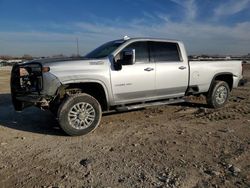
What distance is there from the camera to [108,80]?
6.86 m

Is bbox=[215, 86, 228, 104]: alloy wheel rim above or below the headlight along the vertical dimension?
below

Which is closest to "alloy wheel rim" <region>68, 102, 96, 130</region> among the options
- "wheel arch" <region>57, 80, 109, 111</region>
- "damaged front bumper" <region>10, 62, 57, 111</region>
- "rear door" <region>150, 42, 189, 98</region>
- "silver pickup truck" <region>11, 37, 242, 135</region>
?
"silver pickup truck" <region>11, 37, 242, 135</region>

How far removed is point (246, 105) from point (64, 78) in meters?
5.88

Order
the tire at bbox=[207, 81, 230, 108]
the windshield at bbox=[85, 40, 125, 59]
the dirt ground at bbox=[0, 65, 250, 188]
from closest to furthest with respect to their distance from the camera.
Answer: the dirt ground at bbox=[0, 65, 250, 188] → the windshield at bbox=[85, 40, 125, 59] → the tire at bbox=[207, 81, 230, 108]

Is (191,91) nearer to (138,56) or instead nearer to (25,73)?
(138,56)

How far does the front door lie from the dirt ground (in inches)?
24.5

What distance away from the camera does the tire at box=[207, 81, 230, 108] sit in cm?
912

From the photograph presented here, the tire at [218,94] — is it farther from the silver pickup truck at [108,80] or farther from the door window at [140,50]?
the door window at [140,50]

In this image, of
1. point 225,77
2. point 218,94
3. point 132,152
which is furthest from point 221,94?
point 132,152

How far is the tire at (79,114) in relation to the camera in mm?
6328

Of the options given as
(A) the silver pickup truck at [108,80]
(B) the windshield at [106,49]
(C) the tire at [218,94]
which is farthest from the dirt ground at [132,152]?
(B) the windshield at [106,49]

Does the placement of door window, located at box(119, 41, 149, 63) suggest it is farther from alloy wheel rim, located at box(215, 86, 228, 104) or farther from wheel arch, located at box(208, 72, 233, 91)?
alloy wheel rim, located at box(215, 86, 228, 104)

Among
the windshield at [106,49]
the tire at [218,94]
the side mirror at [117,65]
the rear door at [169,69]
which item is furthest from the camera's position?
the tire at [218,94]

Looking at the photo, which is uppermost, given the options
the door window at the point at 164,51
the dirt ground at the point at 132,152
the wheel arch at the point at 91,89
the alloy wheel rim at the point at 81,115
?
the door window at the point at 164,51
